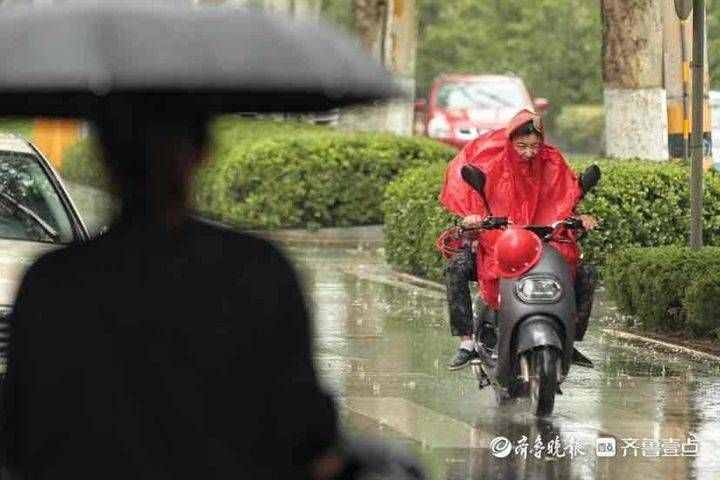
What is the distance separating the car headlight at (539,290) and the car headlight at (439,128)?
973 inches

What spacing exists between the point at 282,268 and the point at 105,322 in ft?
1.07

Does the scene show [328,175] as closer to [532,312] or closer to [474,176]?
[474,176]

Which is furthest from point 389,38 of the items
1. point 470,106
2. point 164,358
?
point 164,358

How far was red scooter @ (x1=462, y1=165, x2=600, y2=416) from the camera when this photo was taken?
413 inches

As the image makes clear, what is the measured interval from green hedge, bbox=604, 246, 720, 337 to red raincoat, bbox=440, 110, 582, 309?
8.09ft

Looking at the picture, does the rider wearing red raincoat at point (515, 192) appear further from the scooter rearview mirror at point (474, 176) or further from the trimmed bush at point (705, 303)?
the trimmed bush at point (705, 303)

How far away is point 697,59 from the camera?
1467cm

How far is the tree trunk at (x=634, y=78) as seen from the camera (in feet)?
60.8

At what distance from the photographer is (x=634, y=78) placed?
1877 centimetres

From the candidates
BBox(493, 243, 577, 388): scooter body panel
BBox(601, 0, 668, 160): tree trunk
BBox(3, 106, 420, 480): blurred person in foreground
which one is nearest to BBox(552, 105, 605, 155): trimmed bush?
BBox(601, 0, 668, 160): tree trunk

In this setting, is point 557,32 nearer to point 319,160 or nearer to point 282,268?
point 319,160

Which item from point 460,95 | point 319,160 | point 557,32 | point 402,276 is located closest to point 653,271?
point 402,276

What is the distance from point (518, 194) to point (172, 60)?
24.5ft

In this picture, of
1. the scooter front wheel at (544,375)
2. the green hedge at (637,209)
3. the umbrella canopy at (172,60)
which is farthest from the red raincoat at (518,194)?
the umbrella canopy at (172,60)
